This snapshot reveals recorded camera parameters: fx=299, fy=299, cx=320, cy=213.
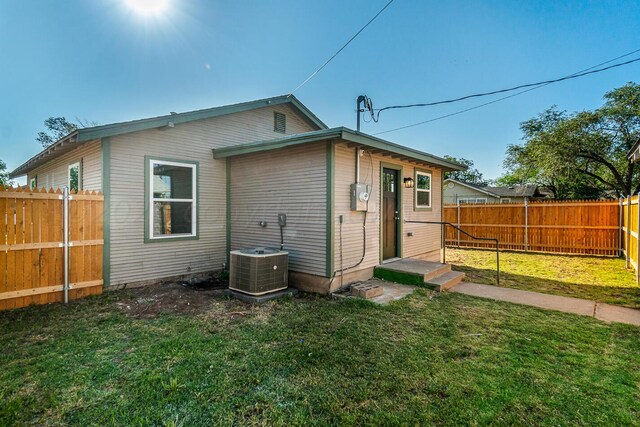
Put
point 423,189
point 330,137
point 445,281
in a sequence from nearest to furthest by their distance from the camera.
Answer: point 330,137 < point 445,281 < point 423,189

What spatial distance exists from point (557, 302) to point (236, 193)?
6.48m

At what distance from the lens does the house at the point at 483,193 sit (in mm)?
24391

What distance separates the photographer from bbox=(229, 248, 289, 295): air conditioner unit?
5035 mm

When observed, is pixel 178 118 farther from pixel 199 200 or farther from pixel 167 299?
pixel 167 299

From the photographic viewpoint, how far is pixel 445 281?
583 centimetres

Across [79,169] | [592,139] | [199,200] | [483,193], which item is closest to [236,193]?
[199,200]

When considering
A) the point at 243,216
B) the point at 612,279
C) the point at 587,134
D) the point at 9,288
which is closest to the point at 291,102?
the point at 243,216

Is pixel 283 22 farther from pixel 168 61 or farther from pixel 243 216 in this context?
pixel 243 216

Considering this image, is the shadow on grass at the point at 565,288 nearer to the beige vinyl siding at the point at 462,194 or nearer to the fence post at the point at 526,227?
the fence post at the point at 526,227

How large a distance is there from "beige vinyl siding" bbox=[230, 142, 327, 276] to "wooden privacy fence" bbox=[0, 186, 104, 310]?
264 centimetres

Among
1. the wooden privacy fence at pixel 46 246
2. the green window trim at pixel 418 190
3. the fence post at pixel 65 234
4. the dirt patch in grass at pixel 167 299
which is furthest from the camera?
the green window trim at pixel 418 190

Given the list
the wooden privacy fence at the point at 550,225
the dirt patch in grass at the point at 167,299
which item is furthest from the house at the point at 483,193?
the dirt patch in grass at the point at 167,299

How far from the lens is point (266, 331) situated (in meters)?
3.71

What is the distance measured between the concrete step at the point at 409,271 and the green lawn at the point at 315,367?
1.36 metres
